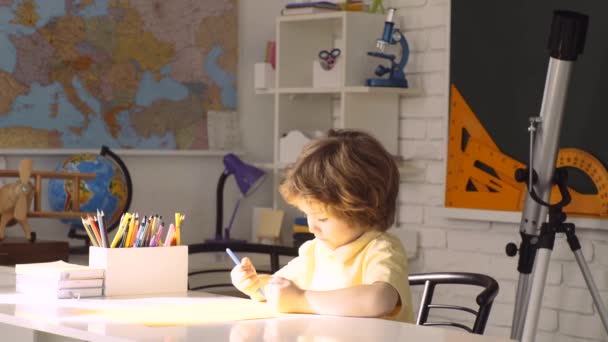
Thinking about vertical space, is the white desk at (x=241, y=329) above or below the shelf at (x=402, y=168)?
below

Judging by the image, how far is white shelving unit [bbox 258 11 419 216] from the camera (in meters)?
3.67

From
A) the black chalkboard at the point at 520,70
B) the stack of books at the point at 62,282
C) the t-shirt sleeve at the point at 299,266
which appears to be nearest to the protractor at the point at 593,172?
the black chalkboard at the point at 520,70

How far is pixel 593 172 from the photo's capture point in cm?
314

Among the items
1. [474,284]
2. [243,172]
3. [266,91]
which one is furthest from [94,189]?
[474,284]

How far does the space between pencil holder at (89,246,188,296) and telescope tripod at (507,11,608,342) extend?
3.58 feet

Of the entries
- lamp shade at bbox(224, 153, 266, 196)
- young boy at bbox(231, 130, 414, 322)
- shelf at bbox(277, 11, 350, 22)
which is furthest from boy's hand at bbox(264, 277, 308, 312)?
lamp shade at bbox(224, 153, 266, 196)

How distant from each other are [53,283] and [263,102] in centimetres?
227

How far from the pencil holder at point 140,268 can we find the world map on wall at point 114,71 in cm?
146

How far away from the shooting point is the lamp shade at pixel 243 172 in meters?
3.90

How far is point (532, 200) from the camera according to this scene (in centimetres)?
296

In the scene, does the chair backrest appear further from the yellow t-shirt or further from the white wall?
the white wall

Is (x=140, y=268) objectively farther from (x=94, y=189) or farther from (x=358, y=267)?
(x=94, y=189)

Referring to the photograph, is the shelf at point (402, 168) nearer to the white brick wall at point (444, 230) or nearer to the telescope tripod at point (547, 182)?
the white brick wall at point (444, 230)

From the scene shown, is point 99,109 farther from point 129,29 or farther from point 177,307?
point 177,307
